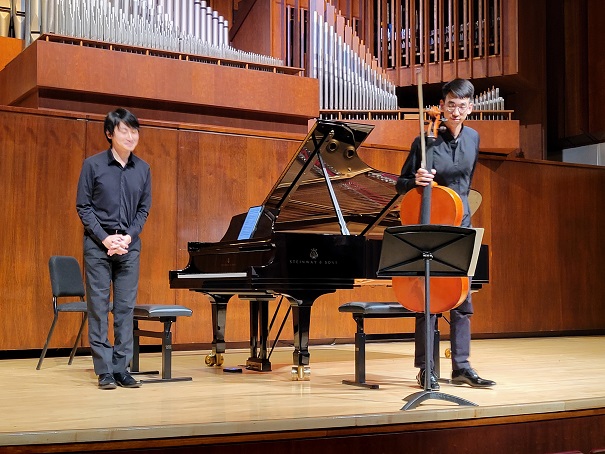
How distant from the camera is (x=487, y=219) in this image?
26.6 ft

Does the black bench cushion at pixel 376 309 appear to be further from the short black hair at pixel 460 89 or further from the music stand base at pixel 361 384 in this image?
the short black hair at pixel 460 89

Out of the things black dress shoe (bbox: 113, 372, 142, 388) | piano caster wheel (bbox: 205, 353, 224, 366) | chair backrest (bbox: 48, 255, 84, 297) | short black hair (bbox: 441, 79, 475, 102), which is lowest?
piano caster wheel (bbox: 205, 353, 224, 366)

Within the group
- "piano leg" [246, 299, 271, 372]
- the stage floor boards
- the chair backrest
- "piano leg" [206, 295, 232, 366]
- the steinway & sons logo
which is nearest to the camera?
the stage floor boards

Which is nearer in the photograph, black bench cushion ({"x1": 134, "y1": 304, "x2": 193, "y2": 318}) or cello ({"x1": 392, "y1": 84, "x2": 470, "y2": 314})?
cello ({"x1": 392, "y1": 84, "x2": 470, "y2": 314})

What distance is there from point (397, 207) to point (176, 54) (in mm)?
2844

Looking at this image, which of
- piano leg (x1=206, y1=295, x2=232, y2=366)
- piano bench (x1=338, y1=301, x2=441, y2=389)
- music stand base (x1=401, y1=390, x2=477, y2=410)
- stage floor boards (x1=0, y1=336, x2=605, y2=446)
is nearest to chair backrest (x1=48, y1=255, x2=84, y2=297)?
stage floor boards (x1=0, y1=336, x2=605, y2=446)

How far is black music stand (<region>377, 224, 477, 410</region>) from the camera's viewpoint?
11.2ft

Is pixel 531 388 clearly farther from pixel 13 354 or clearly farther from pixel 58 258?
pixel 13 354

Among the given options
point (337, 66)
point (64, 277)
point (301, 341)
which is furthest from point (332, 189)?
point (337, 66)

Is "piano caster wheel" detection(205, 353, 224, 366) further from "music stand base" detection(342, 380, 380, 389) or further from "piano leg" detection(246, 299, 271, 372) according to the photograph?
"music stand base" detection(342, 380, 380, 389)

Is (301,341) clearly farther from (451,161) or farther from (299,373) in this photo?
(451,161)

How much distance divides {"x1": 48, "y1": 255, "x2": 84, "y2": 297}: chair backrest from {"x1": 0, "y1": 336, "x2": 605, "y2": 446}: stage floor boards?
50cm

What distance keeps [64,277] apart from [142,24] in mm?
2490

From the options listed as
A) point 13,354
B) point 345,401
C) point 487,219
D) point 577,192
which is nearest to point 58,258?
point 13,354
